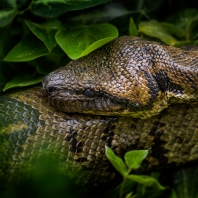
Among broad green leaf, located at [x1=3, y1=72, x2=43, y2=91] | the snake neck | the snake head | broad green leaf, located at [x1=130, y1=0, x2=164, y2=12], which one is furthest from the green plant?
broad green leaf, located at [x1=130, y1=0, x2=164, y2=12]

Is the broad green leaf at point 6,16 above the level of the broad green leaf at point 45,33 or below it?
above

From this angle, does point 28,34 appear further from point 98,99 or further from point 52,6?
point 98,99

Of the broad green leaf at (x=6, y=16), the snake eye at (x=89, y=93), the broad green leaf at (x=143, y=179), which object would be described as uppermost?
the broad green leaf at (x=6, y=16)

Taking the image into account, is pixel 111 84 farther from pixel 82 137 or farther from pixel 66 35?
pixel 66 35

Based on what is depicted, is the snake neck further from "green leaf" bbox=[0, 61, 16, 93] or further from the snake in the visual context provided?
"green leaf" bbox=[0, 61, 16, 93]

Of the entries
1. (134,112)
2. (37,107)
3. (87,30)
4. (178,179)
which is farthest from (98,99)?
(178,179)

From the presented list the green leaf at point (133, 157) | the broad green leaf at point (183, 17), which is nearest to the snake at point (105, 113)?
the green leaf at point (133, 157)

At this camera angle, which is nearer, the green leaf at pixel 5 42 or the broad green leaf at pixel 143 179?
the broad green leaf at pixel 143 179

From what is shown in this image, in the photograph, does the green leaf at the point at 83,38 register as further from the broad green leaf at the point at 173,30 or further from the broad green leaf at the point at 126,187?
the broad green leaf at the point at 126,187
